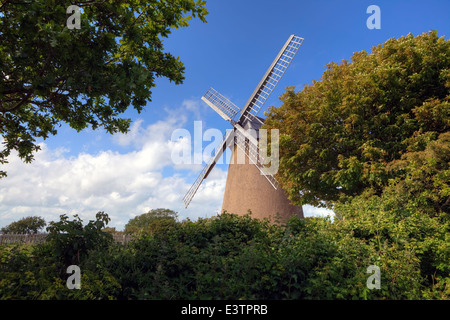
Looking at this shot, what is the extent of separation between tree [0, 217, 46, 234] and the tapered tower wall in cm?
3295

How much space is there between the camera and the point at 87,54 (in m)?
5.10

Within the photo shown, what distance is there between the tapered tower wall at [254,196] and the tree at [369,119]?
2375mm

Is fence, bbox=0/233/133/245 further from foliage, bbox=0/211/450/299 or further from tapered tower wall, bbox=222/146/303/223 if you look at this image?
foliage, bbox=0/211/450/299

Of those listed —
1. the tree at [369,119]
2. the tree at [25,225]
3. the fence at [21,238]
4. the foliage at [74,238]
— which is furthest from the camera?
the tree at [25,225]

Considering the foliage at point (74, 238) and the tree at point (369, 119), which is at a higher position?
the tree at point (369, 119)

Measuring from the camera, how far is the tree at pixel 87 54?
4.84 m

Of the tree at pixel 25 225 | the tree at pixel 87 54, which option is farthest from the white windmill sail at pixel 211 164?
the tree at pixel 25 225

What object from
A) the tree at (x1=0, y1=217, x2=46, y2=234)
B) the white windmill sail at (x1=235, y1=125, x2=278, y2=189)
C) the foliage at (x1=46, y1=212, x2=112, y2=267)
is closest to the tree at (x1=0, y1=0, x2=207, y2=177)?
the foliage at (x1=46, y1=212, x2=112, y2=267)

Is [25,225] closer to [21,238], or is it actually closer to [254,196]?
[21,238]

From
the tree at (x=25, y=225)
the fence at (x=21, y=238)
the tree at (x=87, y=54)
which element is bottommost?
the tree at (x=25, y=225)

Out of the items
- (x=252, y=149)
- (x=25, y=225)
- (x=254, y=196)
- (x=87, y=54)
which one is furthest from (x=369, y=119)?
(x=25, y=225)

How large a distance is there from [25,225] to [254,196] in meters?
36.7

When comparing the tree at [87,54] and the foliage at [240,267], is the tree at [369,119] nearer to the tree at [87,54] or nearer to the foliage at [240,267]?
the foliage at [240,267]

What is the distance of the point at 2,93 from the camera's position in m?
5.93
